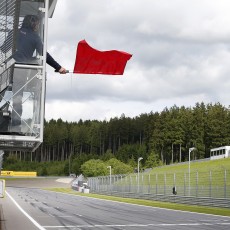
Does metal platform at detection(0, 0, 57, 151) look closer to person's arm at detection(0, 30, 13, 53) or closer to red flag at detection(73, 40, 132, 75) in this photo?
person's arm at detection(0, 30, 13, 53)

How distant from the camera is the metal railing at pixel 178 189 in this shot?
1483 inches

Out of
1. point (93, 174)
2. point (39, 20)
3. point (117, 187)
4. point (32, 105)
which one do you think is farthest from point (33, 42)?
point (93, 174)

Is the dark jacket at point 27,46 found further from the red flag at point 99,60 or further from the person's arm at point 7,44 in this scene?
the red flag at point 99,60

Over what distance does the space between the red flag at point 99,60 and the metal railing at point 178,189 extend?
26.4 metres

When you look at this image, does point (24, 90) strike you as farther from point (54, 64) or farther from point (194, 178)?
point (194, 178)

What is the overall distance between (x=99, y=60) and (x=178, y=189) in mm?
38649

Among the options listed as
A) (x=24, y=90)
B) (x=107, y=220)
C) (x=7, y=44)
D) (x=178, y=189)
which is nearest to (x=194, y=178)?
(x=178, y=189)

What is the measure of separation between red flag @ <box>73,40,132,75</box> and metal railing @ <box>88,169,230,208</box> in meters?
26.4

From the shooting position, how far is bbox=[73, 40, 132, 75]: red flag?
8.94 meters

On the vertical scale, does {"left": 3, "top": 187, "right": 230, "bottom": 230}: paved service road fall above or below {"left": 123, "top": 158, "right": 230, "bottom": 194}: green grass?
below

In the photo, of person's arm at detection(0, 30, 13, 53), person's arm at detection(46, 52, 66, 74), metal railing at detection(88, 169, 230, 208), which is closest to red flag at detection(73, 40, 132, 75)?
person's arm at detection(46, 52, 66, 74)

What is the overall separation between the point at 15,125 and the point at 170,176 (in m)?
72.0

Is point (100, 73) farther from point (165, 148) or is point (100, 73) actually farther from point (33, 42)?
point (165, 148)

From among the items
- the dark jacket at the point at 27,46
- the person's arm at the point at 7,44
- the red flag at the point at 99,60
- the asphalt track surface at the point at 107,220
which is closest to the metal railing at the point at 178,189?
the asphalt track surface at the point at 107,220
